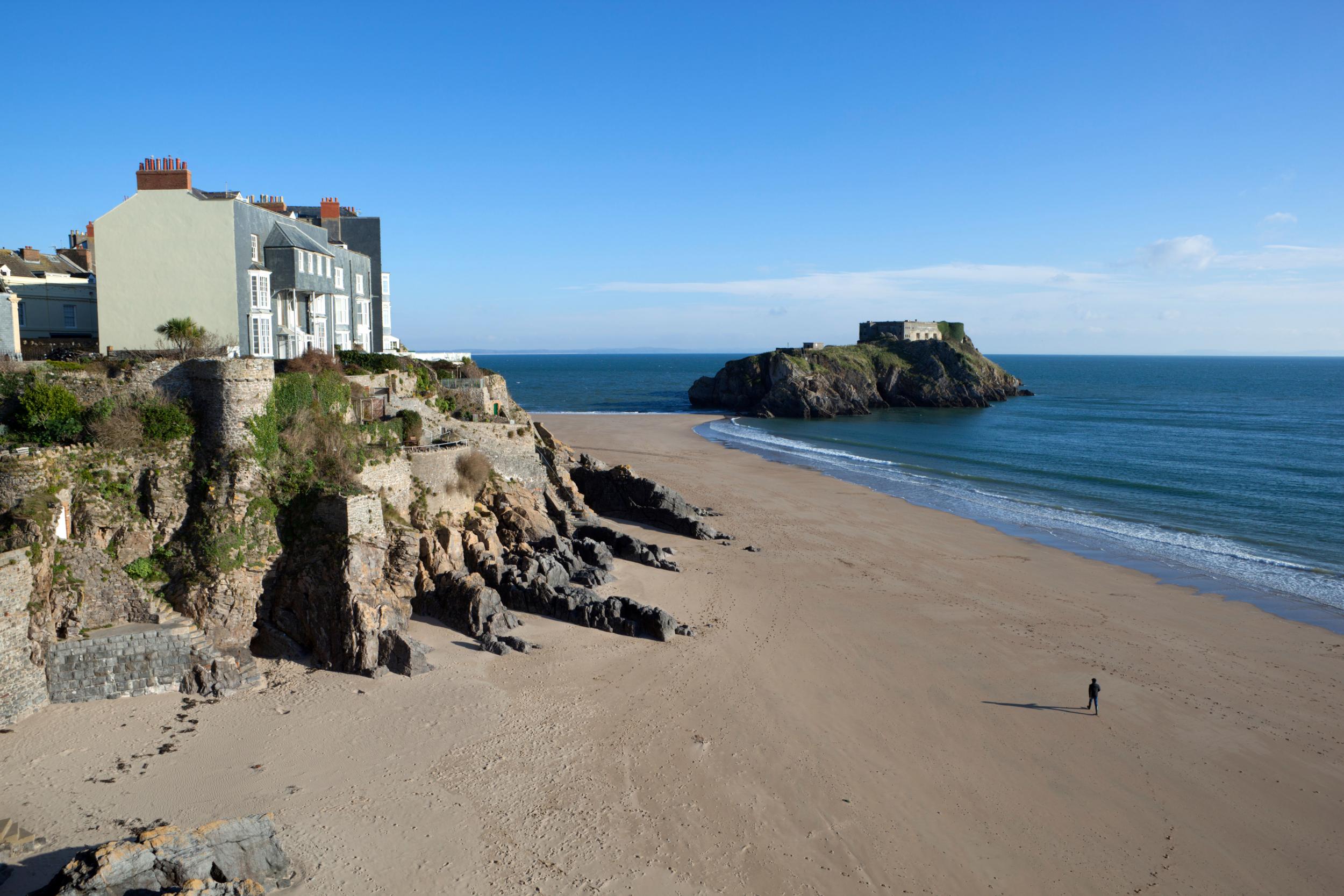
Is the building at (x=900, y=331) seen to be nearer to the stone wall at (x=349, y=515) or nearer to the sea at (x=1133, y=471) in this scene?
the sea at (x=1133, y=471)

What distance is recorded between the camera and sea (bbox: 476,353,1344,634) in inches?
1032

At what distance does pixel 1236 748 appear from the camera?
1440cm

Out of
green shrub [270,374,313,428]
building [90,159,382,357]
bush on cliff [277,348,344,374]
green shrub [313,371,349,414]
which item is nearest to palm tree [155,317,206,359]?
building [90,159,382,357]

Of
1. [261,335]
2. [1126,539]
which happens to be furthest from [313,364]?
[1126,539]

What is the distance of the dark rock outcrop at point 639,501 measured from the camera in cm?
Answer: 2741

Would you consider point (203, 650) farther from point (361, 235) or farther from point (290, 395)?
point (361, 235)

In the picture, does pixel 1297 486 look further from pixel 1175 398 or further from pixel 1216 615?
pixel 1175 398

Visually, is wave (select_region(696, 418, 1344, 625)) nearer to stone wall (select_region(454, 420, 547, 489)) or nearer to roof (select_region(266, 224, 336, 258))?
stone wall (select_region(454, 420, 547, 489))

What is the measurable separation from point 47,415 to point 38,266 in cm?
1568

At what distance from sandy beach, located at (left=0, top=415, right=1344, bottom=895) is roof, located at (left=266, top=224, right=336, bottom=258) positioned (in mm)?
13983

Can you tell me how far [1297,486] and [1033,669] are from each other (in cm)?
2924

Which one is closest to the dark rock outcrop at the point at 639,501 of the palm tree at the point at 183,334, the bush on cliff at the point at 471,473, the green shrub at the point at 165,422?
the bush on cliff at the point at 471,473

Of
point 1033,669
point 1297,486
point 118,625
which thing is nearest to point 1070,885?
point 1033,669

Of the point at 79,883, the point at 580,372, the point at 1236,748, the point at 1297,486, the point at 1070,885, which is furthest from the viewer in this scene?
the point at 580,372
